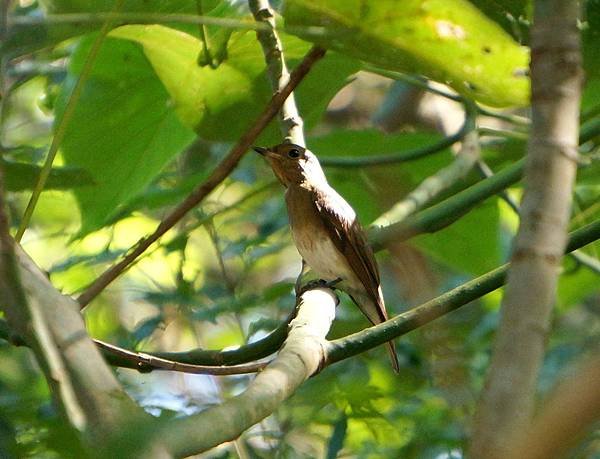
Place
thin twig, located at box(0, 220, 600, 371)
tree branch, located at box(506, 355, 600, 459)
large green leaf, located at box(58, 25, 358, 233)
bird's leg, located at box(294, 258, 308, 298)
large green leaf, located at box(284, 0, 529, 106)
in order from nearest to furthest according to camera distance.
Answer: tree branch, located at box(506, 355, 600, 459), large green leaf, located at box(284, 0, 529, 106), thin twig, located at box(0, 220, 600, 371), large green leaf, located at box(58, 25, 358, 233), bird's leg, located at box(294, 258, 308, 298)

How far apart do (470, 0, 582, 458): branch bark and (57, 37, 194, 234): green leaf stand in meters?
2.10

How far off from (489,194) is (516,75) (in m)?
0.91

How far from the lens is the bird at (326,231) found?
3.54 metres

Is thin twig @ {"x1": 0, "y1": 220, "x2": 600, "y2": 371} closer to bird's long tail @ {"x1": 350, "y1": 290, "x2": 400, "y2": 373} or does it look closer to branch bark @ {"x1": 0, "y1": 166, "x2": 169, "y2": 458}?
branch bark @ {"x1": 0, "y1": 166, "x2": 169, "y2": 458}

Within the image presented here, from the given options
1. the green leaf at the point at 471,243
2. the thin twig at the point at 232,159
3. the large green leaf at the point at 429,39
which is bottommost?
the large green leaf at the point at 429,39

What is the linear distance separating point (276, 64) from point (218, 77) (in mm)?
247

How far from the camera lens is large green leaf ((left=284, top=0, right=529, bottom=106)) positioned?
1.45 m

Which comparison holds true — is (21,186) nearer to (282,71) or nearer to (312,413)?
(282,71)

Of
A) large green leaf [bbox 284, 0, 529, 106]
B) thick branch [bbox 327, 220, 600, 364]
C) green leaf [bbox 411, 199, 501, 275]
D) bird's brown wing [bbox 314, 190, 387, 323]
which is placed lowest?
thick branch [bbox 327, 220, 600, 364]

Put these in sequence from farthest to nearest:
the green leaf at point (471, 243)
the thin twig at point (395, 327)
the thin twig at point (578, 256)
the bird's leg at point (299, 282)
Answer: the green leaf at point (471, 243), the thin twig at point (578, 256), the bird's leg at point (299, 282), the thin twig at point (395, 327)

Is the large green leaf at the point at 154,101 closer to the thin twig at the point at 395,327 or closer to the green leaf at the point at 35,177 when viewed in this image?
the green leaf at the point at 35,177

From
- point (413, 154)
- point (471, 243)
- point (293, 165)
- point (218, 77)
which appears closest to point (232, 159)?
point (218, 77)

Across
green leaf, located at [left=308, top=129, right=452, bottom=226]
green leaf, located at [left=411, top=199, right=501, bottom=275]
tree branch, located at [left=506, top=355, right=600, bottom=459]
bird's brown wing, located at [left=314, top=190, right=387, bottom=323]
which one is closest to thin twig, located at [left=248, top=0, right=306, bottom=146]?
green leaf, located at [left=308, top=129, right=452, bottom=226]

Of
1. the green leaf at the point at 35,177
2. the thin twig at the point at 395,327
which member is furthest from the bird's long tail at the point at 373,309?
the thin twig at the point at 395,327
